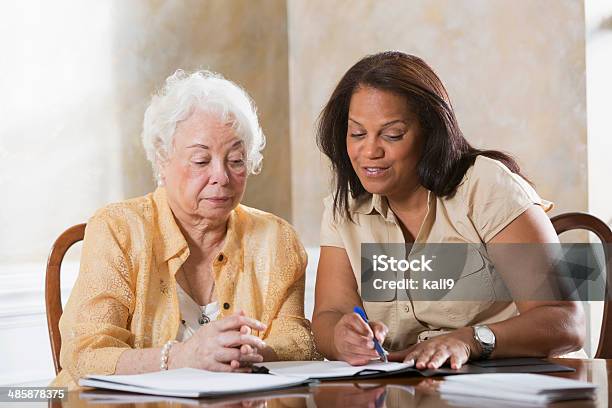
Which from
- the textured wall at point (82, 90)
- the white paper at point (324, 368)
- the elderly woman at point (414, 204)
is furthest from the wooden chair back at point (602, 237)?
the textured wall at point (82, 90)

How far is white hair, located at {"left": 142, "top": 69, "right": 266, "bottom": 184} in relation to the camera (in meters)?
2.26

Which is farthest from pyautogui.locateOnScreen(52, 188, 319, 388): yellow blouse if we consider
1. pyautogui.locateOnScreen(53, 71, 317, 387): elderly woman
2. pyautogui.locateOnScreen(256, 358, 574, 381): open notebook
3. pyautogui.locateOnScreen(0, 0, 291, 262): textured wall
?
A: pyautogui.locateOnScreen(0, 0, 291, 262): textured wall

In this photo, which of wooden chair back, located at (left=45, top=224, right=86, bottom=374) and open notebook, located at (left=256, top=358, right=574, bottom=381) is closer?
open notebook, located at (left=256, top=358, right=574, bottom=381)

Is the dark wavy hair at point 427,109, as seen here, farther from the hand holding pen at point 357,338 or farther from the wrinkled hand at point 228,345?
the wrinkled hand at point 228,345

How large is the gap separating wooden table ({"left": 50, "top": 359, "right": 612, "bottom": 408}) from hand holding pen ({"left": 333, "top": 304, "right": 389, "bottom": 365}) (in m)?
0.16

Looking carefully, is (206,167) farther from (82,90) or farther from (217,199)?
(82,90)

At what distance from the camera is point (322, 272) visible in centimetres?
223

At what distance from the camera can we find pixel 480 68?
3.40m

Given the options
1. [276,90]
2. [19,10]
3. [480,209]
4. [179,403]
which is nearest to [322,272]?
[480,209]

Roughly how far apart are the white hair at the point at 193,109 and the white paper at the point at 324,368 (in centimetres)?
66

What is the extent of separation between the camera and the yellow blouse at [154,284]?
2.06m

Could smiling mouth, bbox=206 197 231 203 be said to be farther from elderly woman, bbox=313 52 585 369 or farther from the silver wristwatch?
the silver wristwatch

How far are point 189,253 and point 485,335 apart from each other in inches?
30.8

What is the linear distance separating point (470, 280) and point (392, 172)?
0.32 meters
